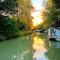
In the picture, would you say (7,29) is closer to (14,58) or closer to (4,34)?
(4,34)

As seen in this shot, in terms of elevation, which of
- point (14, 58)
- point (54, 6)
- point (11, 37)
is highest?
point (54, 6)

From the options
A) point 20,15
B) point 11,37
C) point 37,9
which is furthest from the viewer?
point 37,9

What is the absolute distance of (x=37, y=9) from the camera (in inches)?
1502

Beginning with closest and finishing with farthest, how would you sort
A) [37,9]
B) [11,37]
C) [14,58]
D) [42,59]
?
1. [42,59]
2. [14,58]
3. [11,37]
4. [37,9]

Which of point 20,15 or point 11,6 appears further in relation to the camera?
point 20,15

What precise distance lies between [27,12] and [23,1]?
1.86 m

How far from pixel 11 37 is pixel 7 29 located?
1436mm

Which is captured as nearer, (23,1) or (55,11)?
(55,11)

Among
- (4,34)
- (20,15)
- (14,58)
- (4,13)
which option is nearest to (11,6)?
(4,13)

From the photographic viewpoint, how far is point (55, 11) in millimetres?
24219

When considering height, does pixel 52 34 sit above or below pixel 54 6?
below

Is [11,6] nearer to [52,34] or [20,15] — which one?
[52,34]

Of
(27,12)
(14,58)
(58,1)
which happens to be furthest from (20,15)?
(14,58)

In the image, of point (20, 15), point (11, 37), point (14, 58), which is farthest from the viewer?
point (20, 15)
